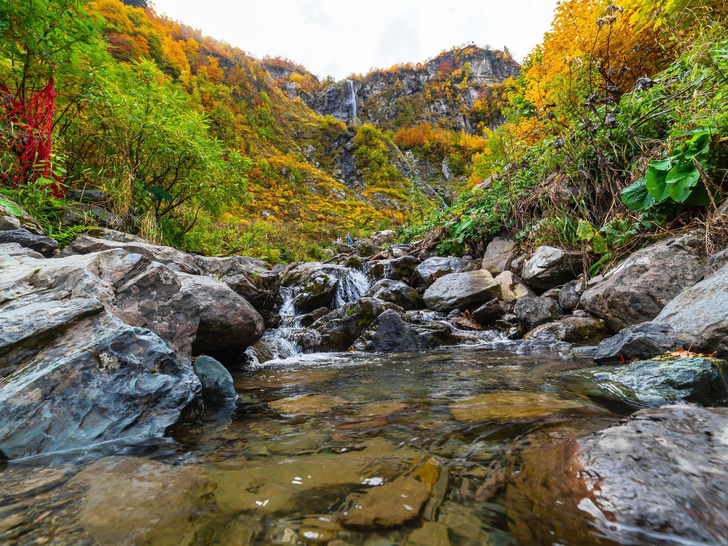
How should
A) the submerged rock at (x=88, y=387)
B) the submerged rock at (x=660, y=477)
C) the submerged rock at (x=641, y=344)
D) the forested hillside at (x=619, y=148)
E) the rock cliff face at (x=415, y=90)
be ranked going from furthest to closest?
the rock cliff face at (x=415, y=90) → the forested hillside at (x=619, y=148) → the submerged rock at (x=641, y=344) → the submerged rock at (x=88, y=387) → the submerged rock at (x=660, y=477)

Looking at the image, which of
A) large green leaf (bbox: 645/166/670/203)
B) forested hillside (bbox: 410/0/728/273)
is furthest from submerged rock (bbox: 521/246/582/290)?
large green leaf (bbox: 645/166/670/203)

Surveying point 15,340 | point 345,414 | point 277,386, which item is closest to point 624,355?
point 345,414

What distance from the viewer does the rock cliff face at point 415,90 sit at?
42.9 meters

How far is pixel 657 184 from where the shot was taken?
3434 millimetres

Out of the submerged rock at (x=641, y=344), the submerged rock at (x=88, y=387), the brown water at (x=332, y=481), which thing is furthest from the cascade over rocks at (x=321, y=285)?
the submerged rock at (x=641, y=344)

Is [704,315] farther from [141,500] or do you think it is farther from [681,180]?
[141,500]

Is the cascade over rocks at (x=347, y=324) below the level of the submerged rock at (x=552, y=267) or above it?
below

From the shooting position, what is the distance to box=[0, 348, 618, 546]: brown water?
0.78 m

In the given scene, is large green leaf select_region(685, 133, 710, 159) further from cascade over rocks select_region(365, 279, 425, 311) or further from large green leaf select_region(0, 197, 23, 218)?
large green leaf select_region(0, 197, 23, 218)

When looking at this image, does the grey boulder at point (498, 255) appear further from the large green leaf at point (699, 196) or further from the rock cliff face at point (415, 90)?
the rock cliff face at point (415, 90)

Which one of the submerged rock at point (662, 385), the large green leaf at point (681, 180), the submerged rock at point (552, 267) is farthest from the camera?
the submerged rock at point (552, 267)

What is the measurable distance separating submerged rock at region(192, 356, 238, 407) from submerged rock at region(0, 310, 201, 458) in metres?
0.35

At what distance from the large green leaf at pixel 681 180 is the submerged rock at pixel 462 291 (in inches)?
101

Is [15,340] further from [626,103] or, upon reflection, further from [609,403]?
[626,103]
